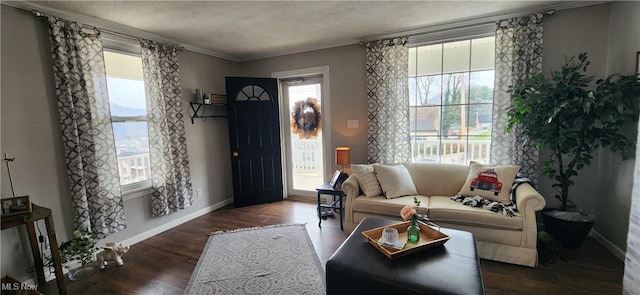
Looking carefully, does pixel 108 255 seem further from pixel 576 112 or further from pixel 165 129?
pixel 576 112

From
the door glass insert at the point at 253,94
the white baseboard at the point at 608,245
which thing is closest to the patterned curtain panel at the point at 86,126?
the door glass insert at the point at 253,94

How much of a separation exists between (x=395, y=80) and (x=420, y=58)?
0.44 m

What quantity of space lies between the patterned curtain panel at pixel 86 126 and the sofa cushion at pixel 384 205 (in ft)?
8.47

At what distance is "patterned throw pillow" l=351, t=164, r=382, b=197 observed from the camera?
3017 mm

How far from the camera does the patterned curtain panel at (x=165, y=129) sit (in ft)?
10.4

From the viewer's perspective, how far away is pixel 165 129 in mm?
3301

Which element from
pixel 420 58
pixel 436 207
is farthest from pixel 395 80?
pixel 436 207

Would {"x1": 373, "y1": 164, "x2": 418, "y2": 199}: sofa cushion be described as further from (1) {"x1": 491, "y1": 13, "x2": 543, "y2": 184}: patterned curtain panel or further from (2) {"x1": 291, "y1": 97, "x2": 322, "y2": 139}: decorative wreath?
(2) {"x1": 291, "y1": 97, "x2": 322, "y2": 139}: decorative wreath

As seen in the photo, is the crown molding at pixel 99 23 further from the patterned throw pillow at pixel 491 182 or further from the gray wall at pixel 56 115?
the patterned throw pillow at pixel 491 182

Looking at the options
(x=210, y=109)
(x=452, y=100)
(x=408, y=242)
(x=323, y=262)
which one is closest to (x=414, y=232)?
(x=408, y=242)

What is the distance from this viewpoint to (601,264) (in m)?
2.30

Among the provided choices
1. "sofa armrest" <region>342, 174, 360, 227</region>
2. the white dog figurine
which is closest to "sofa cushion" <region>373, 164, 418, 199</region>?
"sofa armrest" <region>342, 174, 360, 227</region>

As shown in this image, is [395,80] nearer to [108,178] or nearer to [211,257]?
[211,257]

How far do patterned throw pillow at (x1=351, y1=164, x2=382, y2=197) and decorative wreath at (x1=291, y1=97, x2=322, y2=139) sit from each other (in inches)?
53.8
